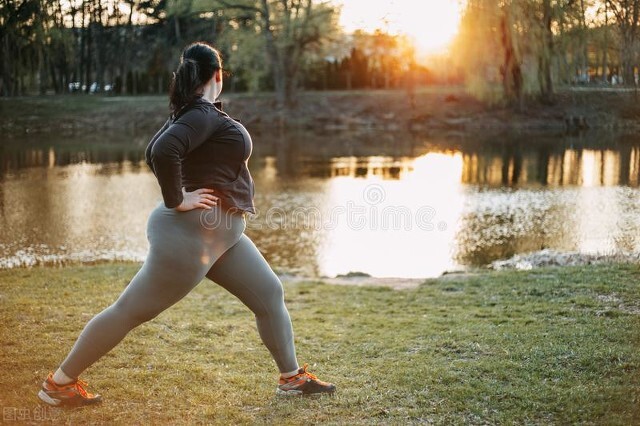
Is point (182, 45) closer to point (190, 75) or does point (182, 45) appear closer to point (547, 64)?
point (547, 64)

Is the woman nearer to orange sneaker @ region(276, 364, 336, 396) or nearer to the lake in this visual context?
orange sneaker @ region(276, 364, 336, 396)

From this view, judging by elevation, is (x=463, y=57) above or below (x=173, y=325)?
above

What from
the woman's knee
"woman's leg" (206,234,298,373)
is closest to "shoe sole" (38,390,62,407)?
the woman's knee

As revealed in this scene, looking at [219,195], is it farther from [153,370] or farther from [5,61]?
[5,61]

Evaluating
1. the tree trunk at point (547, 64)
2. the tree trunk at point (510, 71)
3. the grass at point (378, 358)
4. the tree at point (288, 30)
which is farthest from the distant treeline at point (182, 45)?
the grass at point (378, 358)

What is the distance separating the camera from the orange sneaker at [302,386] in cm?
442

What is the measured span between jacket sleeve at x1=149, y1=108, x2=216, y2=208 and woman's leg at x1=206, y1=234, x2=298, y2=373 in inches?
20.4

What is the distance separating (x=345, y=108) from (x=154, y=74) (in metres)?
17.4

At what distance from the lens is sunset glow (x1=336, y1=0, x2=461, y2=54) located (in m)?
37.5

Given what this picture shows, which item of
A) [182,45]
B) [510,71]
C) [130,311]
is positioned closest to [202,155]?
[130,311]

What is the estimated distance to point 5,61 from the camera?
1715 inches

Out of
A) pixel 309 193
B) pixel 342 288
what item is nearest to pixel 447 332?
pixel 342 288

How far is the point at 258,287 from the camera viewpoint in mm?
4227

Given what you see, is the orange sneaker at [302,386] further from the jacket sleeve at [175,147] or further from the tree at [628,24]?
the tree at [628,24]
